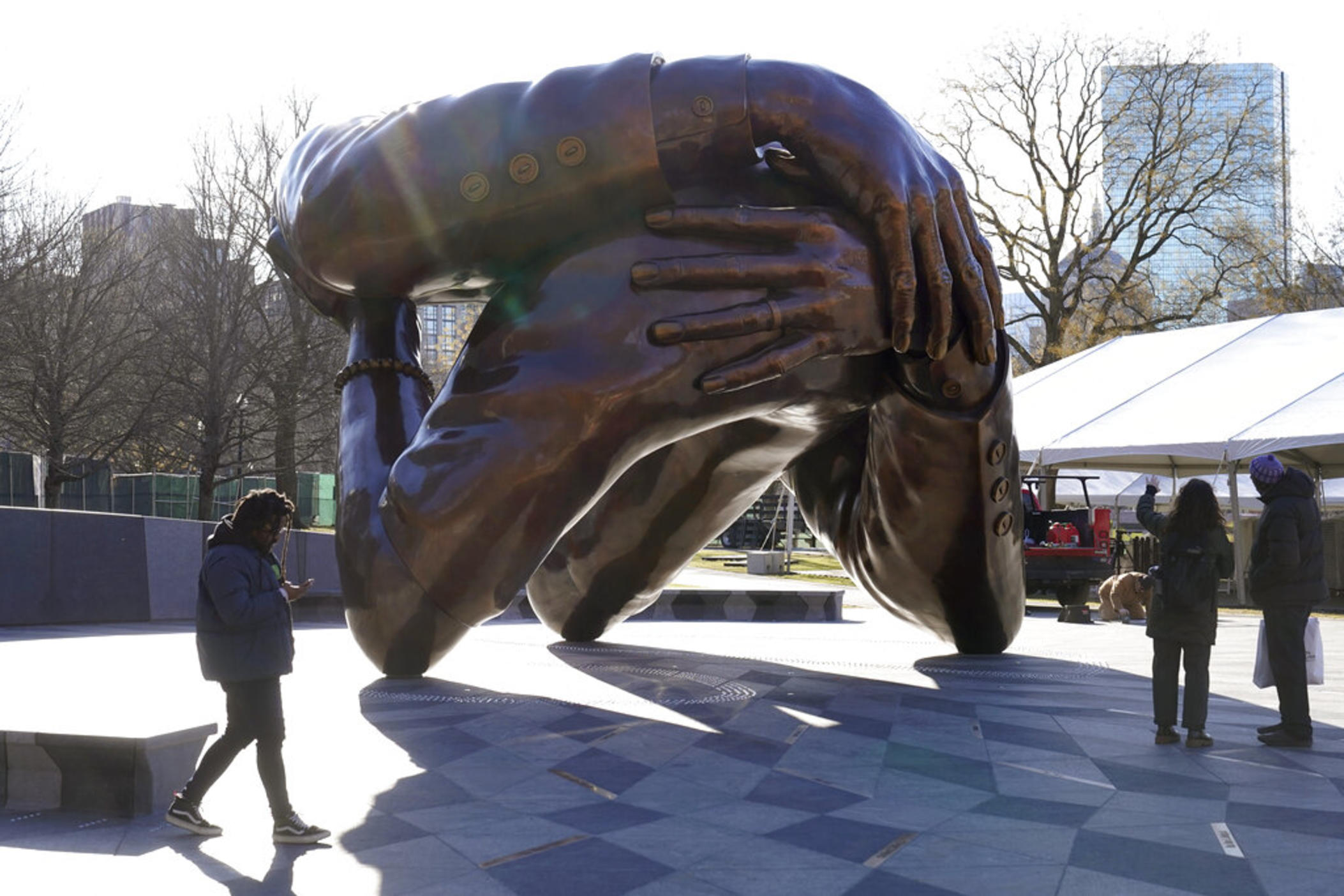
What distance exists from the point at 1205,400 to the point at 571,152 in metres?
14.9

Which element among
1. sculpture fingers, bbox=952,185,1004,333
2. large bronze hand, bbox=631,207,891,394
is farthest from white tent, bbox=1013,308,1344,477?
large bronze hand, bbox=631,207,891,394

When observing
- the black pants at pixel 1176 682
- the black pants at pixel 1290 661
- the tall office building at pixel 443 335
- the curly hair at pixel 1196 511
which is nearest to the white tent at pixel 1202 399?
the tall office building at pixel 443 335

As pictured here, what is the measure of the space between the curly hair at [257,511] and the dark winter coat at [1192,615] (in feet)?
13.1

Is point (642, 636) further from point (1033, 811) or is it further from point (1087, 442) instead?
point (1087, 442)

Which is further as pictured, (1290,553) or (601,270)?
(1290,553)

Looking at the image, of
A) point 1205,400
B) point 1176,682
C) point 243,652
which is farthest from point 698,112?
point 1205,400

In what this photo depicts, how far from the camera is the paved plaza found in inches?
150

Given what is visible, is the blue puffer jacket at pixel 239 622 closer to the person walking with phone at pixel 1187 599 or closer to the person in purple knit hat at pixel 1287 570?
the person walking with phone at pixel 1187 599

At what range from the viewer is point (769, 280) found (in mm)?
5688

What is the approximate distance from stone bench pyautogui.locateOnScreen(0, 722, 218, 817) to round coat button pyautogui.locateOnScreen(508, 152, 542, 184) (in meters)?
2.61

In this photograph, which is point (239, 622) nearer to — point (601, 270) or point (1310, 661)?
point (601, 270)

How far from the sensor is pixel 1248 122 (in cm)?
3653

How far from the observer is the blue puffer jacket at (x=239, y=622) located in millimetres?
4391

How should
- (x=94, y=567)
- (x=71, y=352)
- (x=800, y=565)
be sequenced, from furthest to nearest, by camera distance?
(x=800, y=565) → (x=71, y=352) → (x=94, y=567)
